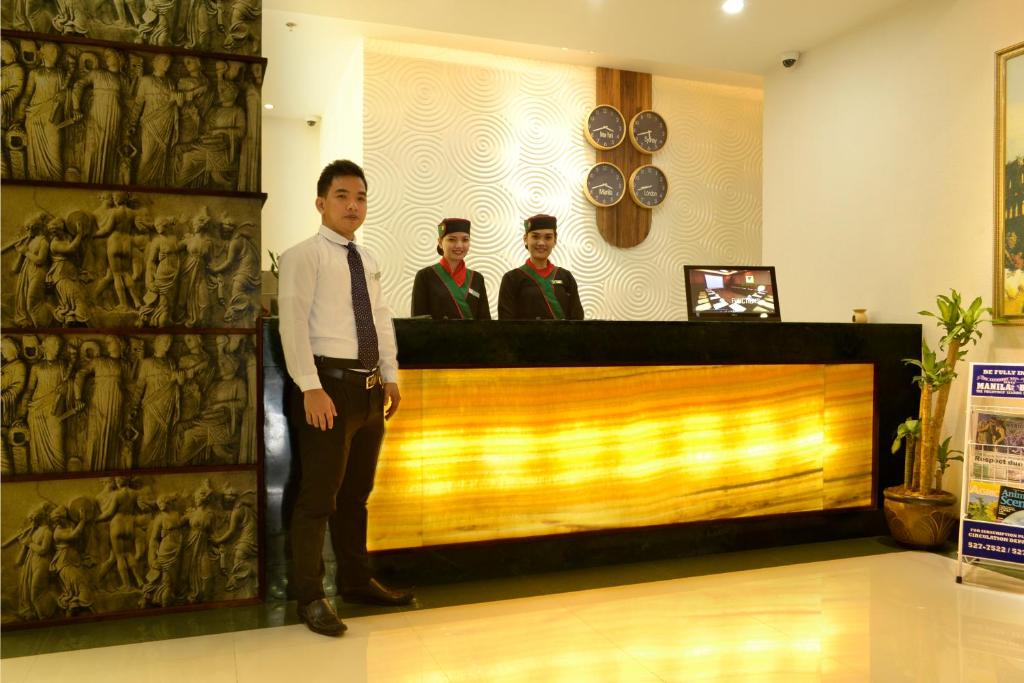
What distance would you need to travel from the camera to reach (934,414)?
13.3 ft

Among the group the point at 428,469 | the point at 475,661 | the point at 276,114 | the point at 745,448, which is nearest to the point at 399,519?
the point at 428,469

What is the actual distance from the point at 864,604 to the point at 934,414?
4.45 feet

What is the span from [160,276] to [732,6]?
11.3ft

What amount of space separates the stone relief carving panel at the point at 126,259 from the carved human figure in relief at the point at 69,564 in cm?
74

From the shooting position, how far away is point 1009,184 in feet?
12.7

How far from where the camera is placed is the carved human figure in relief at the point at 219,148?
3094mm

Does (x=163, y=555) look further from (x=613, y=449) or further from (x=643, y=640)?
(x=613, y=449)

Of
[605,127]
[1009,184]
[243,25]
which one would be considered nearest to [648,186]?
[605,127]

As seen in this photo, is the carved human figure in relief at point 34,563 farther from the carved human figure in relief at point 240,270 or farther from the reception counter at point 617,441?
the carved human figure in relief at point 240,270

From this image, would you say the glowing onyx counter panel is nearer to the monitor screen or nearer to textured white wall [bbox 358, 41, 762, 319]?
the monitor screen

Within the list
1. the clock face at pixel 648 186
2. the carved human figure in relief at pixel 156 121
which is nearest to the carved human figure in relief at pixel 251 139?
the carved human figure in relief at pixel 156 121

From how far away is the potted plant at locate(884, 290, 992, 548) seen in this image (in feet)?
12.7

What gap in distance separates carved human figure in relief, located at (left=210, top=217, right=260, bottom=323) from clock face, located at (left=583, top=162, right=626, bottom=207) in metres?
4.54

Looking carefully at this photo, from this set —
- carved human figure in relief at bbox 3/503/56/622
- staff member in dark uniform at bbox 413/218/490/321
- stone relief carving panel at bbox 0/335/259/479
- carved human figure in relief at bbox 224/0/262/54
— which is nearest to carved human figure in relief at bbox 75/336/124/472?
stone relief carving panel at bbox 0/335/259/479
